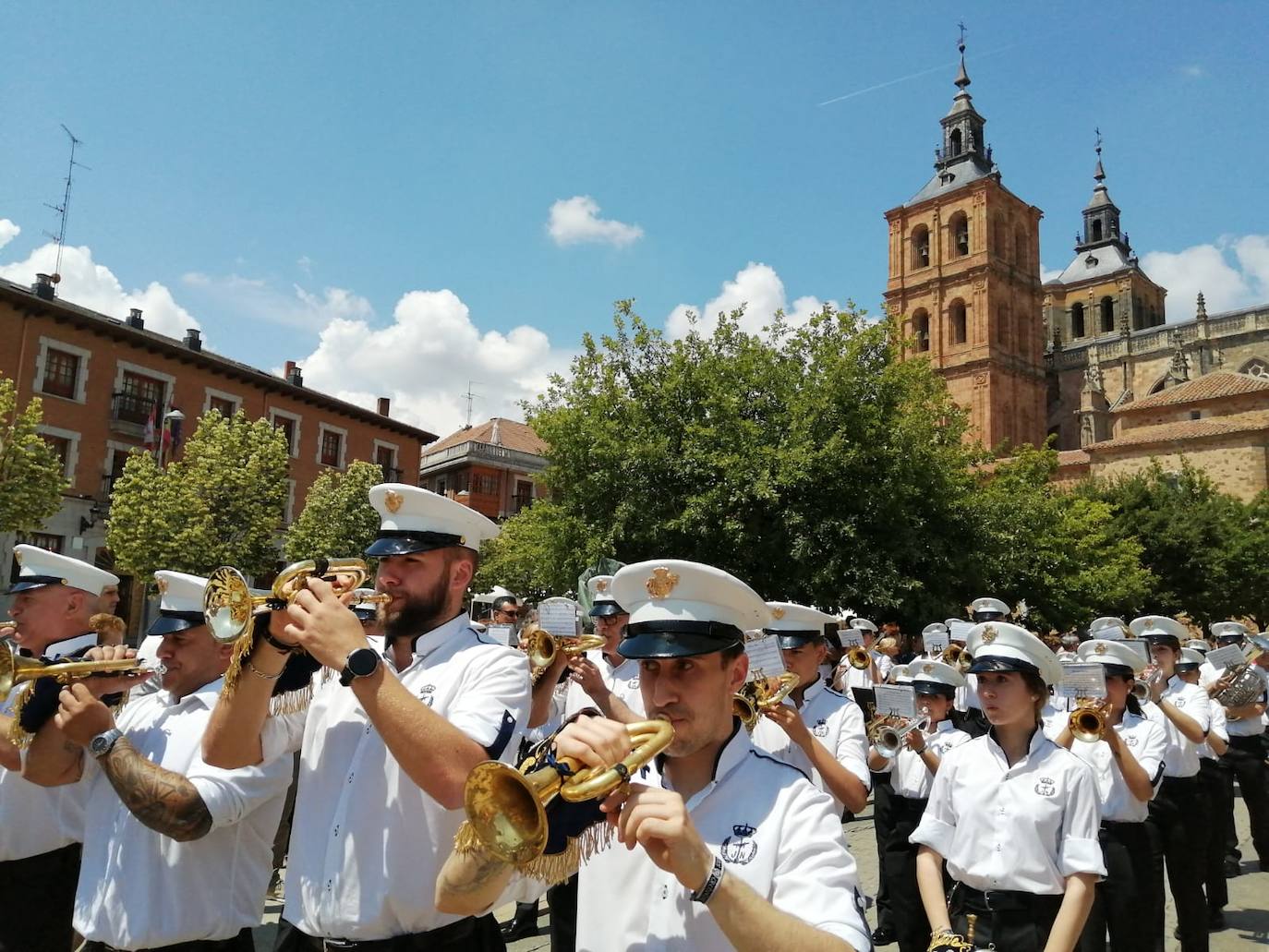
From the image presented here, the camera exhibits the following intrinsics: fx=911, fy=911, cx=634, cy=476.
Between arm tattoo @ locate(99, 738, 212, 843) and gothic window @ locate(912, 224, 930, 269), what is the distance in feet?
242

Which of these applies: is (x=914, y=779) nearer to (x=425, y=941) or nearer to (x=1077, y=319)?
(x=425, y=941)

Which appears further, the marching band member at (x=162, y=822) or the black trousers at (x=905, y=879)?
the black trousers at (x=905, y=879)

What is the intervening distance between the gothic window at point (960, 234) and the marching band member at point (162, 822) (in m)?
71.9

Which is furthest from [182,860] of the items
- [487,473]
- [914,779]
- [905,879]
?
[487,473]

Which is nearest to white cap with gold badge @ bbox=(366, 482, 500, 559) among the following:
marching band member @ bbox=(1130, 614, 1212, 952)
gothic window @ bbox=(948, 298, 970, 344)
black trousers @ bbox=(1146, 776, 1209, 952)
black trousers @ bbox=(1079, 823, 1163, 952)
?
black trousers @ bbox=(1079, 823, 1163, 952)

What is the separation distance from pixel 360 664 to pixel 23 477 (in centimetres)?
2701

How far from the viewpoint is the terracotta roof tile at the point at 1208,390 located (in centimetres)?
5341

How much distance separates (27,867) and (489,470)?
5331 centimetres

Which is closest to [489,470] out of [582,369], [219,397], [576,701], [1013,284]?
[219,397]

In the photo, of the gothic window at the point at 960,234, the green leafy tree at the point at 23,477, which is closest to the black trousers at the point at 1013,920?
the green leafy tree at the point at 23,477

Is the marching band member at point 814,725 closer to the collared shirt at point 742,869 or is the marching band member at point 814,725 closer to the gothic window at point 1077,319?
the collared shirt at point 742,869

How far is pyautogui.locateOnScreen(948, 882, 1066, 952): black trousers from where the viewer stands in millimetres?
3963

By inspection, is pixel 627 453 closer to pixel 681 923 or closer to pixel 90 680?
pixel 90 680

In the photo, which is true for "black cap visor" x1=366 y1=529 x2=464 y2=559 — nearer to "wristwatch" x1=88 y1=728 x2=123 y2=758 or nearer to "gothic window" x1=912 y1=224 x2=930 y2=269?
"wristwatch" x1=88 y1=728 x2=123 y2=758
